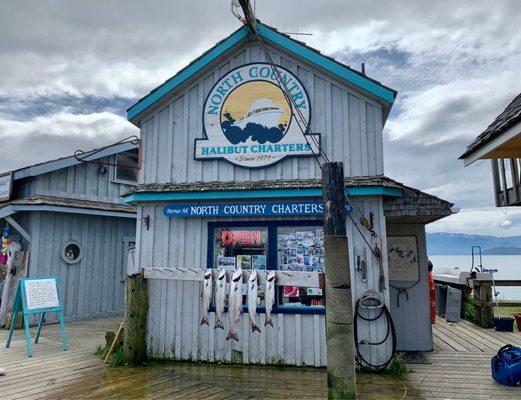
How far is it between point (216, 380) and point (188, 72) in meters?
6.25

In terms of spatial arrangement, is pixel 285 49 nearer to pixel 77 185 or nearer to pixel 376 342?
pixel 376 342

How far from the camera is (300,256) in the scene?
783 centimetres

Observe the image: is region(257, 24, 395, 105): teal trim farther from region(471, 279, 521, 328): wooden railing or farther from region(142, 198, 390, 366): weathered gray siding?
region(471, 279, 521, 328): wooden railing

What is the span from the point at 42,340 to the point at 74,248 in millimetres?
3697

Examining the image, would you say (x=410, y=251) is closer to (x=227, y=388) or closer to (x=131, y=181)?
(x=227, y=388)

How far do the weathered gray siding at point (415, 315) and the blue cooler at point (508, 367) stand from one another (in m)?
2.26

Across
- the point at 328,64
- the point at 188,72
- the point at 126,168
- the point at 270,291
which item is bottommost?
the point at 270,291

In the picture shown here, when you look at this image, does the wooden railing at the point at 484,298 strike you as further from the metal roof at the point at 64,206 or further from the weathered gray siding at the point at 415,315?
the metal roof at the point at 64,206

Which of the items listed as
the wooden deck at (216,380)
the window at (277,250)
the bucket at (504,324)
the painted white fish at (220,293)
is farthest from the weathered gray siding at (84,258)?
the bucket at (504,324)

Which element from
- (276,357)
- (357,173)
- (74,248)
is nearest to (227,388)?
(276,357)

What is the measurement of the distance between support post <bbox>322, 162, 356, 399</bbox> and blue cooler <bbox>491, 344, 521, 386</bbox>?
12.7 feet

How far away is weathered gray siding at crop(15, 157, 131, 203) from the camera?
12.6 meters

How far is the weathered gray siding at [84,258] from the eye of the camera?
39.7 ft

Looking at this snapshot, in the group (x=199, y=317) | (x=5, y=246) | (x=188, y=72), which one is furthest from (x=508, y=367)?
(x=5, y=246)
